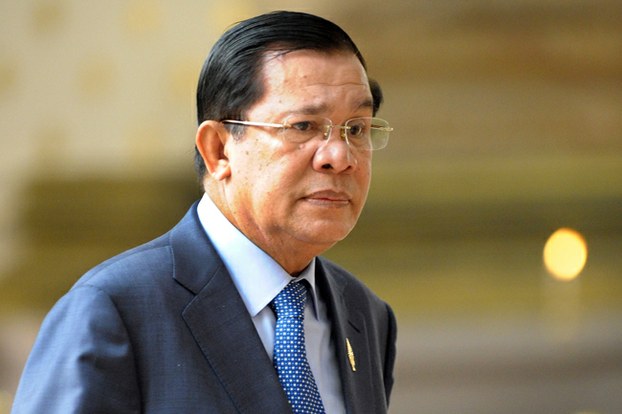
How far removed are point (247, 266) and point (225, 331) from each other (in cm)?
16

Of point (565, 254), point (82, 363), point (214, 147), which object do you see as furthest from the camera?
point (565, 254)

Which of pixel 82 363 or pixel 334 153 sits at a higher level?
pixel 334 153

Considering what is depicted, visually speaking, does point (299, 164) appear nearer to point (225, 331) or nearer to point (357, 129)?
point (357, 129)

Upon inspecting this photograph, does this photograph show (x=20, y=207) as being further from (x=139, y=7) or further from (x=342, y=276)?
(x=342, y=276)

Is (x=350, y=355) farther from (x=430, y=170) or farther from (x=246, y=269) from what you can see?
(x=430, y=170)

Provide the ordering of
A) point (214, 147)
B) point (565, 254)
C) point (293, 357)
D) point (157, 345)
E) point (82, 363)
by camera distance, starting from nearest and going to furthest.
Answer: point (82, 363) → point (157, 345) → point (293, 357) → point (214, 147) → point (565, 254)

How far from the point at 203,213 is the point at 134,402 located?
0.45 metres

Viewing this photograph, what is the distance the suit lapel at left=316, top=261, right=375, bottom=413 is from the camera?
196 cm

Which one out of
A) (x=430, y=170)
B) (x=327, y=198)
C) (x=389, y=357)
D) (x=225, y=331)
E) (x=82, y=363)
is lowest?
(x=82, y=363)

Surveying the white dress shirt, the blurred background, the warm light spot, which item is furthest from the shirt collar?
the warm light spot

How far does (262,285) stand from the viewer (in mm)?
1918

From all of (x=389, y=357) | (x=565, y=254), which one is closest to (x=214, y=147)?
(x=389, y=357)

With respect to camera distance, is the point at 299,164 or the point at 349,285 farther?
the point at 349,285

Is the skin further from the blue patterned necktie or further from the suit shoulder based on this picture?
the suit shoulder
